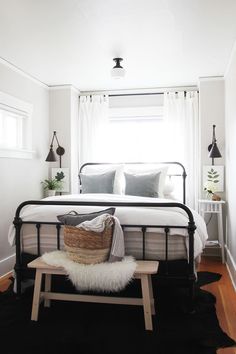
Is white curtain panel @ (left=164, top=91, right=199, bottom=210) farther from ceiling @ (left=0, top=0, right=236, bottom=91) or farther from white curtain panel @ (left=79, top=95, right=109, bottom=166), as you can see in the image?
white curtain panel @ (left=79, top=95, right=109, bottom=166)

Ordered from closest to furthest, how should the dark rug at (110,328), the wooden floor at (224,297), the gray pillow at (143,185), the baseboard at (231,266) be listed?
the dark rug at (110,328) < the wooden floor at (224,297) < the baseboard at (231,266) < the gray pillow at (143,185)

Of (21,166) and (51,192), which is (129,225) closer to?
(21,166)

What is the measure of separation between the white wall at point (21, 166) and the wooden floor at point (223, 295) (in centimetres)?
59

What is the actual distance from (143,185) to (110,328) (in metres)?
1.87

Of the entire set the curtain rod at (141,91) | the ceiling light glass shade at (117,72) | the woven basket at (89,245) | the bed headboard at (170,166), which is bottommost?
the woven basket at (89,245)

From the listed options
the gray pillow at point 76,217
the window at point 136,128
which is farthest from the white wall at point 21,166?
the gray pillow at point 76,217

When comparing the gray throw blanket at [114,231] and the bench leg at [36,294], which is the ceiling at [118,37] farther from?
the bench leg at [36,294]

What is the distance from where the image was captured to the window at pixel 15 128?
3718 millimetres

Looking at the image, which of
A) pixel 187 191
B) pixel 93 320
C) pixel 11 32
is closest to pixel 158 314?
pixel 93 320

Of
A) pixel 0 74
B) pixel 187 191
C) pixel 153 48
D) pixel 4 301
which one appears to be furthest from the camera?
pixel 187 191

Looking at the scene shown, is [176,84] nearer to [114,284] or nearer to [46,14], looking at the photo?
[46,14]

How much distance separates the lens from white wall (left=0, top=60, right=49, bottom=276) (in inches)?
143

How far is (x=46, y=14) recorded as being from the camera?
2.58 m

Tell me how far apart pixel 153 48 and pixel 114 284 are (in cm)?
229
